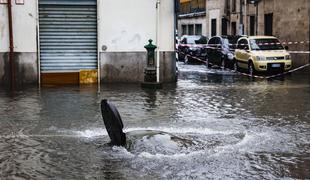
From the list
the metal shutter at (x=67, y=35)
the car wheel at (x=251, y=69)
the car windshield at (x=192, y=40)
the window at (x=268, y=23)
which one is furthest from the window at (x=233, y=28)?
the metal shutter at (x=67, y=35)

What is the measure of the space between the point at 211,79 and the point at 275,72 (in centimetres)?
391

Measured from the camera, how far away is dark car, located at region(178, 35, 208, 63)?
31.9 metres

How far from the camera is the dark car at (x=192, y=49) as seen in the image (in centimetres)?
3195

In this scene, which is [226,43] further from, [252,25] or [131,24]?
[131,24]

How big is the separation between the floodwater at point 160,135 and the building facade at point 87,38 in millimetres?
1762

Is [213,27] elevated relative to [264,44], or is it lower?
elevated

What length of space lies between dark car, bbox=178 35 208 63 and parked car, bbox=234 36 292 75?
6689 mm

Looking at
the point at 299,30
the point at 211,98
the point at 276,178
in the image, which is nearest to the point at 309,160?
the point at 276,178

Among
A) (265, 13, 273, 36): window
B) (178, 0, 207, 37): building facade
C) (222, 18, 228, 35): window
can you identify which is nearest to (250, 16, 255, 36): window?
(265, 13, 273, 36): window

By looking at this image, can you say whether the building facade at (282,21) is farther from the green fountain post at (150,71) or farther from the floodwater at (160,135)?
the floodwater at (160,135)

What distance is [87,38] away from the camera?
17891 millimetres

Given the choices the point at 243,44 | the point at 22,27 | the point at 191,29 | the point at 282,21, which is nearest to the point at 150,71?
the point at 22,27

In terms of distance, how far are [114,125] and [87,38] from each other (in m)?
9.95

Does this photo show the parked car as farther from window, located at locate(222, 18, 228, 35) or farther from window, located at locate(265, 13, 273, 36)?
window, located at locate(222, 18, 228, 35)
